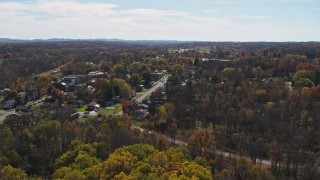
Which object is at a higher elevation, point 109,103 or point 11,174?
point 11,174

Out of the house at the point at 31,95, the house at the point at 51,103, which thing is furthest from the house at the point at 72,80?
the house at the point at 51,103

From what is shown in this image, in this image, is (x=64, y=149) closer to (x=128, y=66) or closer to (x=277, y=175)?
(x=277, y=175)

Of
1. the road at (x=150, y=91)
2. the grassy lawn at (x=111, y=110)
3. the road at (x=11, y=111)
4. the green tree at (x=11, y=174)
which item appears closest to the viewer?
the green tree at (x=11, y=174)

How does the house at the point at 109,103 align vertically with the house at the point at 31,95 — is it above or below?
below

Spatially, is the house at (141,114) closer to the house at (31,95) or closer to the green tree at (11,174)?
the house at (31,95)

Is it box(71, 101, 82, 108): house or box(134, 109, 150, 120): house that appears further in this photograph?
box(71, 101, 82, 108): house

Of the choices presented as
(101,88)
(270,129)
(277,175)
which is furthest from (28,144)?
(101,88)

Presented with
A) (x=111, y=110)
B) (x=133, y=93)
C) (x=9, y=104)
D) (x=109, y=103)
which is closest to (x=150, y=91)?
(x=133, y=93)

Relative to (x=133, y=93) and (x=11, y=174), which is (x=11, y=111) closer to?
(x=133, y=93)

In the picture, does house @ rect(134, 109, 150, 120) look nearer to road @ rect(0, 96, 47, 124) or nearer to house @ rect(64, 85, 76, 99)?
house @ rect(64, 85, 76, 99)

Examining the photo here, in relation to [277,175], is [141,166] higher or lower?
higher

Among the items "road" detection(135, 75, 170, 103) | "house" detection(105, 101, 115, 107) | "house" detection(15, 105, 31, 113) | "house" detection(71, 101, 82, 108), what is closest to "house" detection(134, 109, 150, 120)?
"house" detection(105, 101, 115, 107)
